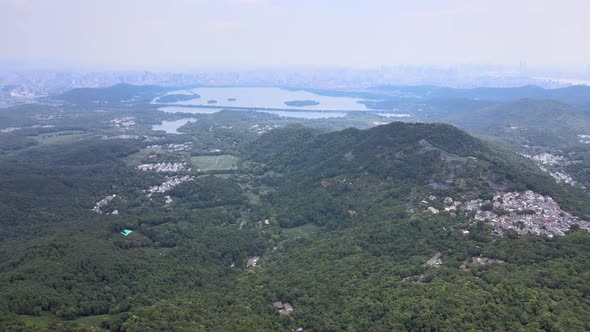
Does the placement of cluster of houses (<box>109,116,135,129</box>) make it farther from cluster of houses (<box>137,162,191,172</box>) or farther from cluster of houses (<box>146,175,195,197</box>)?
cluster of houses (<box>146,175,195,197</box>)

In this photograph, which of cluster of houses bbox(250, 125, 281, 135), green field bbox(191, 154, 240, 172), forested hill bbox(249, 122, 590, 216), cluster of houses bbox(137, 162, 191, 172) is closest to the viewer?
forested hill bbox(249, 122, 590, 216)

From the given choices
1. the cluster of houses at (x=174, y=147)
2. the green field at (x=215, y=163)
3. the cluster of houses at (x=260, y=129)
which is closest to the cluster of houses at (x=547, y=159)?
the green field at (x=215, y=163)

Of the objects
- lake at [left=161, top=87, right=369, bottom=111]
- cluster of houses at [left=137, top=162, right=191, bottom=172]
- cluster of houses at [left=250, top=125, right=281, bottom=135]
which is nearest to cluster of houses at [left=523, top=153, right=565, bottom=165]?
cluster of houses at [left=250, top=125, right=281, bottom=135]

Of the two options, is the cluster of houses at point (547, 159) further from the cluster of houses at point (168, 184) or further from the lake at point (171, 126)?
the lake at point (171, 126)

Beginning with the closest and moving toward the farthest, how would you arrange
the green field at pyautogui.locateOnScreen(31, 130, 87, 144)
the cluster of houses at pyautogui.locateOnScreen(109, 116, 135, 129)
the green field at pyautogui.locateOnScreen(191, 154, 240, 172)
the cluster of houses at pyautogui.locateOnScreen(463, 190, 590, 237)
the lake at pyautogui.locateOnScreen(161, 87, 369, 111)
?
the cluster of houses at pyautogui.locateOnScreen(463, 190, 590, 237) < the green field at pyautogui.locateOnScreen(191, 154, 240, 172) < the green field at pyautogui.locateOnScreen(31, 130, 87, 144) < the cluster of houses at pyautogui.locateOnScreen(109, 116, 135, 129) < the lake at pyautogui.locateOnScreen(161, 87, 369, 111)

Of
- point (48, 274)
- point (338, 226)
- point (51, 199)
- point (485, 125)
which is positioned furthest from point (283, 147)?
point (485, 125)

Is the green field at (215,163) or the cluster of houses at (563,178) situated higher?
the cluster of houses at (563,178)
